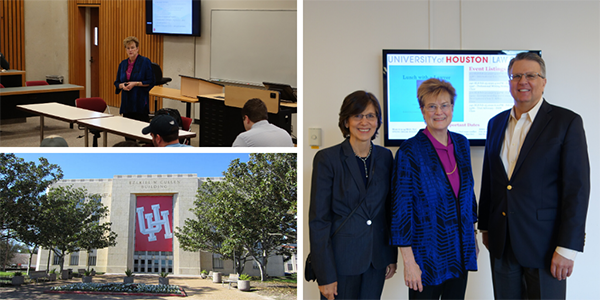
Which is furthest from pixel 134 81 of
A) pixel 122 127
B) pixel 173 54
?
pixel 173 54

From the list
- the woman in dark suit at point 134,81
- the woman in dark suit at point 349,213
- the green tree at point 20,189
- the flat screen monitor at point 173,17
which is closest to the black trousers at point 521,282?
the woman in dark suit at point 349,213

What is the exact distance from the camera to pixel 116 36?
12.3 metres

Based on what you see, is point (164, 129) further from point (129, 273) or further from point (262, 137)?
point (129, 273)

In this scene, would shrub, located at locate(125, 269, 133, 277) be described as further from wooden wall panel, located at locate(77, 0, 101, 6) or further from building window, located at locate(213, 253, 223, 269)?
wooden wall panel, located at locate(77, 0, 101, 6)

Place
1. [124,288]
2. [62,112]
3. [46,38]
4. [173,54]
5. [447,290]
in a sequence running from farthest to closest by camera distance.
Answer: [46,38], [173,54], [62,112], [447,290], [124,288]

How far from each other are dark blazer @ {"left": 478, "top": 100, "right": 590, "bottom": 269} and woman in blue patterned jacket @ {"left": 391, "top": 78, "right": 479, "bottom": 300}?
0.69ft

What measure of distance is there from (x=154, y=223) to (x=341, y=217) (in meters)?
0.84

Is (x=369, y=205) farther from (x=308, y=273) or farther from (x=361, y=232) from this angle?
(x=308, y=273)

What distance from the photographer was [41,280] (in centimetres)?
214

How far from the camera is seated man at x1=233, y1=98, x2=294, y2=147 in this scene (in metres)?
3.90

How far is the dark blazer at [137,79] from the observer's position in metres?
6.95

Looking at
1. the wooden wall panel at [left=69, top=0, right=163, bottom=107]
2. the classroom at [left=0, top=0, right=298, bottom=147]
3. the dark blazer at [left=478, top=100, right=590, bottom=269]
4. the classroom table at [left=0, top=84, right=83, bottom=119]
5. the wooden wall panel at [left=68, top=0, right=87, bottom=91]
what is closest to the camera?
the dark blazer at [left=478, top=100, right=590, bottom=269]

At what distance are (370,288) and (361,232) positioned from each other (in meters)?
0.29

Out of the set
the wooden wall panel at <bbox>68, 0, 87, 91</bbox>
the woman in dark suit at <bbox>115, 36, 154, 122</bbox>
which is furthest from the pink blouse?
the wooden wall panel at <bbox>68, 0, 87, 91</bbox>
